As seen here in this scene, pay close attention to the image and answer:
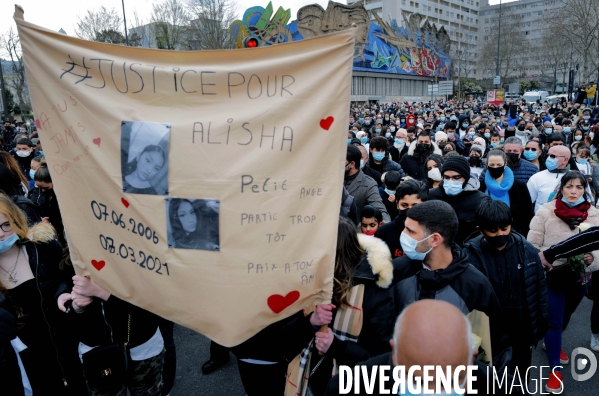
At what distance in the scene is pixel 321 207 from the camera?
6.04ft

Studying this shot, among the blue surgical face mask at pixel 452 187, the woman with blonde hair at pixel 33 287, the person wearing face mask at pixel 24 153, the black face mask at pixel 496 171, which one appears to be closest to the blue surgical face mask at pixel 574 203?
the blue surgical face mask at pixel 452 187

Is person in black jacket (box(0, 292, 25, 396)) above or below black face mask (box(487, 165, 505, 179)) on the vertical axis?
below

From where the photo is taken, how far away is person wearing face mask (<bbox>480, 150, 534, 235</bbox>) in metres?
4.79

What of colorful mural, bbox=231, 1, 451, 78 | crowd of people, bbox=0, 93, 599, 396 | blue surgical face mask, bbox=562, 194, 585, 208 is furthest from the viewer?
colorful mural, bbox=231, 1, 451, 78

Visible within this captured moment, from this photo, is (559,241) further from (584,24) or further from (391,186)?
(584,24)

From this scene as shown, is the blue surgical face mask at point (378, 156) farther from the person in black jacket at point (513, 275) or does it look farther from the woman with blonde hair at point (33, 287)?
the woman with blonde hair at point (33, 287)

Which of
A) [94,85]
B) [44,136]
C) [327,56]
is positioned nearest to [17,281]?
[44,136]

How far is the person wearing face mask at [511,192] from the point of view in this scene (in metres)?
4.79

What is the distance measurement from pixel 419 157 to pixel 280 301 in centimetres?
589

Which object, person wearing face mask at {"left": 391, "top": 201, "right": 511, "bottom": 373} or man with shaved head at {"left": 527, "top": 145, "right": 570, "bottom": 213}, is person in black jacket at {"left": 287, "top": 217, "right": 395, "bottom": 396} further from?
man with shaved head at {"left": 527, "top": 145, "right": 570, "bottom": 213}

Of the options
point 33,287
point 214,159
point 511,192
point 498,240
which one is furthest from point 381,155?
point 214,159

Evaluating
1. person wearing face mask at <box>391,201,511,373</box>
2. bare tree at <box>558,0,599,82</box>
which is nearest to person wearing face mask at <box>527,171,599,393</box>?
person wearing face mask at <box>391,201,511,373</box>

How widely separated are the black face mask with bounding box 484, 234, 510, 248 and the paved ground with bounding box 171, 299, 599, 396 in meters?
1.52

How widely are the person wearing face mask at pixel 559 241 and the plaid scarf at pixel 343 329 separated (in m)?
2.17
